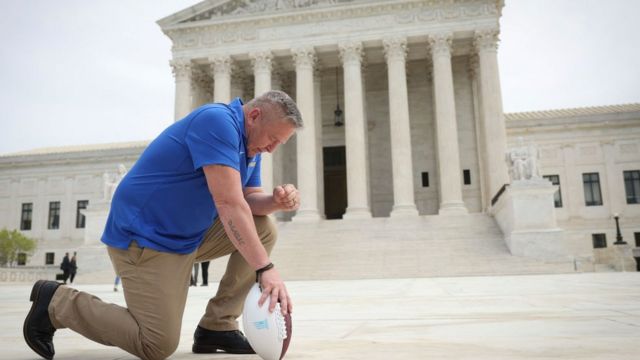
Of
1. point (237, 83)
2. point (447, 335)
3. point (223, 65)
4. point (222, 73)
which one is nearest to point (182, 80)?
point (222, 73)

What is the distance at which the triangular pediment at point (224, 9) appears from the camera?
115ft

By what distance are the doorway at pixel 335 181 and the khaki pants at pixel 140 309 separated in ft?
115

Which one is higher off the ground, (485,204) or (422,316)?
(485,204)

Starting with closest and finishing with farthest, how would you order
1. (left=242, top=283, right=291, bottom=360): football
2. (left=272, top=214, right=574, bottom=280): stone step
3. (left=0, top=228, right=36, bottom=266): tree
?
1. (left=242, top=283, right=291, bottom=360): football
2. (left=272, top=214, right=574, bottom=280): stone step
3. (left=0, top=228, right=36, bottom=266): tree

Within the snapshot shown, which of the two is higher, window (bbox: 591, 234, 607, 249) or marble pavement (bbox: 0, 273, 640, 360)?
marble pavement (bbox: 0, 273, 640, 360)

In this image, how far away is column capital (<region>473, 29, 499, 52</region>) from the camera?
1263 inches

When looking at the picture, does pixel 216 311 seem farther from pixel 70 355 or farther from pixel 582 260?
pixel 582 260

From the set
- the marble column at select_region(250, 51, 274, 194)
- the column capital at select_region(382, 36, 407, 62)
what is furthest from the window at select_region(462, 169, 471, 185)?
the marble column at select_region(250, 51, 274, 194)

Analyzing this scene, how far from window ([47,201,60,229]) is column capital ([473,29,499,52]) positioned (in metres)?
39.0

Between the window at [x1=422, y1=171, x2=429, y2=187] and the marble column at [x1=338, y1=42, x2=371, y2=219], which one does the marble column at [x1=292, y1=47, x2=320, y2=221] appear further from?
the window at [x1=422, y1=171, x2=429, y2=187]

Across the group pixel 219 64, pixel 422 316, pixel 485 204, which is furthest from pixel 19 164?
pixel 422 316

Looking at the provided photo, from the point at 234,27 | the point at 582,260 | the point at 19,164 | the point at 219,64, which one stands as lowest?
the point at 582,260

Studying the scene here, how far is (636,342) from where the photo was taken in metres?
3.38

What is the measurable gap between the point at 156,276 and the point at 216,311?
23.7 inches
